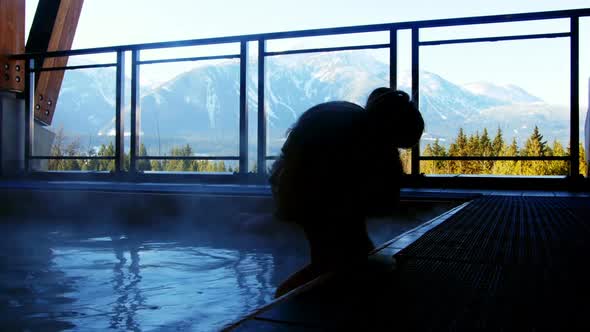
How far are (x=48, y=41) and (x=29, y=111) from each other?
4.06 ft

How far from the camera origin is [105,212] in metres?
5.42

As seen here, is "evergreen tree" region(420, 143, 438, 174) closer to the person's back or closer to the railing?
the railing

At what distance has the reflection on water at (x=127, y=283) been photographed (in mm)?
2576

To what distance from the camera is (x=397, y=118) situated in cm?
173

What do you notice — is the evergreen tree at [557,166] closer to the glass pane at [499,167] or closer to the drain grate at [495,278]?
the glass pane at [499,167]

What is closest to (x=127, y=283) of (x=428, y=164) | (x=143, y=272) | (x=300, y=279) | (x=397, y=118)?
(x=143, y=272)

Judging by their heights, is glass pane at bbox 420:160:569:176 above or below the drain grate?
above

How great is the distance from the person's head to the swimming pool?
115 centimetres

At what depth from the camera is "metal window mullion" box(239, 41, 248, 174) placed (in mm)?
6926

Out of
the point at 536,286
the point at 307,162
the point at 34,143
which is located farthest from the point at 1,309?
the point at 34,143

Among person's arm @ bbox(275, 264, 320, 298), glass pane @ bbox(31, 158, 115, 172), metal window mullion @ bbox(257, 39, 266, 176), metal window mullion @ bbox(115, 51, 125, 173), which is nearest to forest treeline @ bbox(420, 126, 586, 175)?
metal window mullion @ bbox(257, 39, 266, 176)

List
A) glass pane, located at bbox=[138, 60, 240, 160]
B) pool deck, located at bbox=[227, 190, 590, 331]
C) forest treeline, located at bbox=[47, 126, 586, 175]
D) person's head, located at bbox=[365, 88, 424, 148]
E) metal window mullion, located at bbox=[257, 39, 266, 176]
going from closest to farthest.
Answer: pool deck, located at bbox=[227, 190, 590, 331]
person's head, located at bbox=[365, 88, 424, 148]
forest treeline, located at bbox=[47, 126, 586, 175]
metal window mullion, located at bbox=[257, 39, 266, 176]
glass pane, located at bbox=[138, 60, 240, 160]

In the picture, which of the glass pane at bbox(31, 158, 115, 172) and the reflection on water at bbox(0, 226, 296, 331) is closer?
the reflection on water at bbox(0, 226, 296, 331)

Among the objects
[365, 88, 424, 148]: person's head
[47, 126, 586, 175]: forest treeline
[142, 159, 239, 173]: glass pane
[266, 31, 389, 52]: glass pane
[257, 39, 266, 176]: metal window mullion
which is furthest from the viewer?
[142, 159, 239, 173]: glass pane
